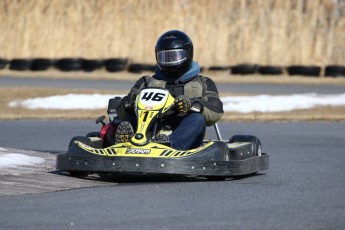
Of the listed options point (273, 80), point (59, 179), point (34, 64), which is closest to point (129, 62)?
point (34, 64)

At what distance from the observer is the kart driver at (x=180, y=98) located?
9.37 metres

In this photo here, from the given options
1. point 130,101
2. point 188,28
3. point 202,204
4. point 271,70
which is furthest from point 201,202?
point 188,28

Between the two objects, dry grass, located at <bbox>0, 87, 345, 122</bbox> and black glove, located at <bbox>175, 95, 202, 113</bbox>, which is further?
dry grass, located at <bbox>0, 87, 345, 122</bbox>

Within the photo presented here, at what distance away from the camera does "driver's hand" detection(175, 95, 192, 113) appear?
373 inches

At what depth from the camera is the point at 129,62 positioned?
37.3 meters

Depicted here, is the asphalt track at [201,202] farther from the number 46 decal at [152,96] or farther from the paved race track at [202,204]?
the number 46 decal at [152,96]

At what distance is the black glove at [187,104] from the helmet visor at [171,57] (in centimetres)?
51

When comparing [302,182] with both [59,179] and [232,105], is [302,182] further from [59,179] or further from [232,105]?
[232,105]

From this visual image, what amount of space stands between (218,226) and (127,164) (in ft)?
8.55

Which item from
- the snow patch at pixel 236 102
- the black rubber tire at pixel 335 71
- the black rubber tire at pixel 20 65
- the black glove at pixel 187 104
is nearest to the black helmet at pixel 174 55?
the black glove at pixel 187 104

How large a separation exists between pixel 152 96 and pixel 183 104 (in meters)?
0.29

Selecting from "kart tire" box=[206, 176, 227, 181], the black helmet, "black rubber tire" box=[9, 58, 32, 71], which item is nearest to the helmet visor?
the black helmet

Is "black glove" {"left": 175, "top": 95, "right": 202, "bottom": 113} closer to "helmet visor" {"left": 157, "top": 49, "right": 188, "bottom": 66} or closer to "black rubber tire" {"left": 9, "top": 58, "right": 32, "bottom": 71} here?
"helmet visor" {"left": 157, "top": 49, "right": 188, "bottom": 66}

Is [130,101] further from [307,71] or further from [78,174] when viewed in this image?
[307,71]
